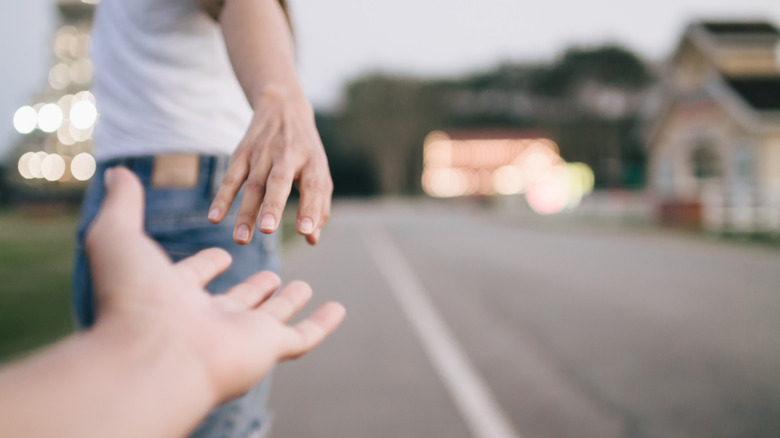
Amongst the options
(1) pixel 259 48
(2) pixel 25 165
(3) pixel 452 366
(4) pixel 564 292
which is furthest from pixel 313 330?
(2) pixel 25 165

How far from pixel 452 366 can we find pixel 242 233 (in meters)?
3.74

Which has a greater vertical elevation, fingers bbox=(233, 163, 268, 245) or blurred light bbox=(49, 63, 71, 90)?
blurred light bbox=(49, 63, 71, 90)

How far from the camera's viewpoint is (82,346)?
0.68 meters

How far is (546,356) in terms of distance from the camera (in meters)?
4.68

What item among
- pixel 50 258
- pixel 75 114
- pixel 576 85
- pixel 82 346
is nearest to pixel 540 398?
pixel 82 346

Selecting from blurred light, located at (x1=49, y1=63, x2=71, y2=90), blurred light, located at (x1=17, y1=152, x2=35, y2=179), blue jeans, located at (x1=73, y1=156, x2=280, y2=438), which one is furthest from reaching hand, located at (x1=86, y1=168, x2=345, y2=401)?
blurred light, located at (x1=17, y1=152, x2=35, y2=179)

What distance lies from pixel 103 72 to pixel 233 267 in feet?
2.11

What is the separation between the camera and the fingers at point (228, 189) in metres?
0.92

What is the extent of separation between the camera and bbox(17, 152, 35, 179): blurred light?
38.2m

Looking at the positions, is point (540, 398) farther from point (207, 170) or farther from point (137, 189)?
point (137, 189)

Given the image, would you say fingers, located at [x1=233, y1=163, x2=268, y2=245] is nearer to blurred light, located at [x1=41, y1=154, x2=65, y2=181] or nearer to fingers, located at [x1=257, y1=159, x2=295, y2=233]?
fingers, located at [x1=257, y1=159, x2=295, y2=233]

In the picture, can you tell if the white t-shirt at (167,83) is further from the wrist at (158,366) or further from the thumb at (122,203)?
the wrist at (158,366)

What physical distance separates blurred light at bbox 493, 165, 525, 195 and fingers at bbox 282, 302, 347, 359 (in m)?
56.8

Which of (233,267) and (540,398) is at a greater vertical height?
(233,267)
